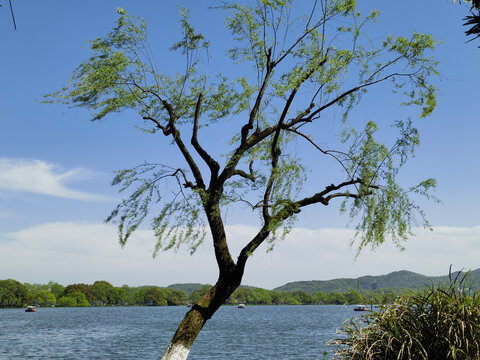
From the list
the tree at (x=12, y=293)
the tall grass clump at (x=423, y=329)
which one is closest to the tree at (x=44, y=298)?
the tree at (x=12, y=293)

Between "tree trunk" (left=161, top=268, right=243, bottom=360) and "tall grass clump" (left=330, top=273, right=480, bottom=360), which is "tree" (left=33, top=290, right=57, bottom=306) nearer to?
"tree trunk" (left=161, top=268, right=243, bottom=360)

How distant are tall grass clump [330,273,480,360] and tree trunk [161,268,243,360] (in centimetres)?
363

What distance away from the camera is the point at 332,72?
39.7 feet

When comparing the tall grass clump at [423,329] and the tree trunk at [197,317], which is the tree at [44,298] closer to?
the tree trunk at [197,317]

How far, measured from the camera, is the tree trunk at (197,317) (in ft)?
34.0

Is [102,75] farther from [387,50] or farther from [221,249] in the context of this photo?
[387,50]

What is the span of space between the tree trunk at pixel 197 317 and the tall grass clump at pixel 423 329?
3632 millimetres

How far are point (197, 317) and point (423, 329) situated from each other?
528 centimetres

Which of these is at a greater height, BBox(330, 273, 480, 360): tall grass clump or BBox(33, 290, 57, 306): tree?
BBox(330, 273, 480, 360): tall grass clump

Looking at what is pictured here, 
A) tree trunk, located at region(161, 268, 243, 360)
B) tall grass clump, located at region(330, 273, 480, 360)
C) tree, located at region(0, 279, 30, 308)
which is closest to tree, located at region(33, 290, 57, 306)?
tree, located at region(0, 279, 30, 308)

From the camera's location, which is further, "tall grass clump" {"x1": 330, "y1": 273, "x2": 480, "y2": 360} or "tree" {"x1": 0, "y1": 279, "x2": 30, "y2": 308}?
"tree" {"x1": 0, "y1": 279, "x2": 30, "y2": 308}

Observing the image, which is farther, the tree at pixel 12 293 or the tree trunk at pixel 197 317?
the tree at pixel 12 293

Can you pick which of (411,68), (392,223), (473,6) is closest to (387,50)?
(411,68)

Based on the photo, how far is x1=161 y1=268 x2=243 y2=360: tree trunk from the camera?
1035 cm
